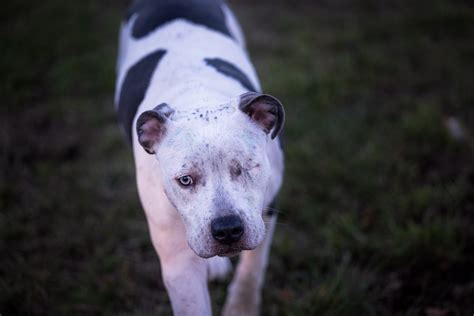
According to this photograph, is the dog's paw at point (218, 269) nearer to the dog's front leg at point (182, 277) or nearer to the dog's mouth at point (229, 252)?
the dog's front leg at point (182, 277)

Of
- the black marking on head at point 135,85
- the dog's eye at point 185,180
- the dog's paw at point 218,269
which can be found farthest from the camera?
the dog's paw at point 218,269

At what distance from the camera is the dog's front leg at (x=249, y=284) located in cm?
290

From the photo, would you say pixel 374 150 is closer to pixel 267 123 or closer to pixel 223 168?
pixel 267 123

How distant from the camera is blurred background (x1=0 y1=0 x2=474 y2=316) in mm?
3064

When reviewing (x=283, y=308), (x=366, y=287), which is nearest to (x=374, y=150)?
(x=366, y=287)

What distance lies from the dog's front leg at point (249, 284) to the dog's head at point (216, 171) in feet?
2.81

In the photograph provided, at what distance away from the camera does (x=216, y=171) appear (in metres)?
2.01

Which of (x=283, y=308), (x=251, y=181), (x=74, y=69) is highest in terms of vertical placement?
(x=251, y=181)

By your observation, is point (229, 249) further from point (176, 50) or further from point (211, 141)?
point (176, 50)

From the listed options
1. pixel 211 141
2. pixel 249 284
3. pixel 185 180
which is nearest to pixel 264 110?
pixel 211 141

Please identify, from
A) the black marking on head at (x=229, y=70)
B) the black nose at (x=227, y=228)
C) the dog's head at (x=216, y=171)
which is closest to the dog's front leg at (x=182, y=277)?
the dog's head at (x=216, y=171)

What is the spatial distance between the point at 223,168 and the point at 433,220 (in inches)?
78.8

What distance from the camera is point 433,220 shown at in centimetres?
333

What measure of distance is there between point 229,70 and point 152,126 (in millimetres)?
779
